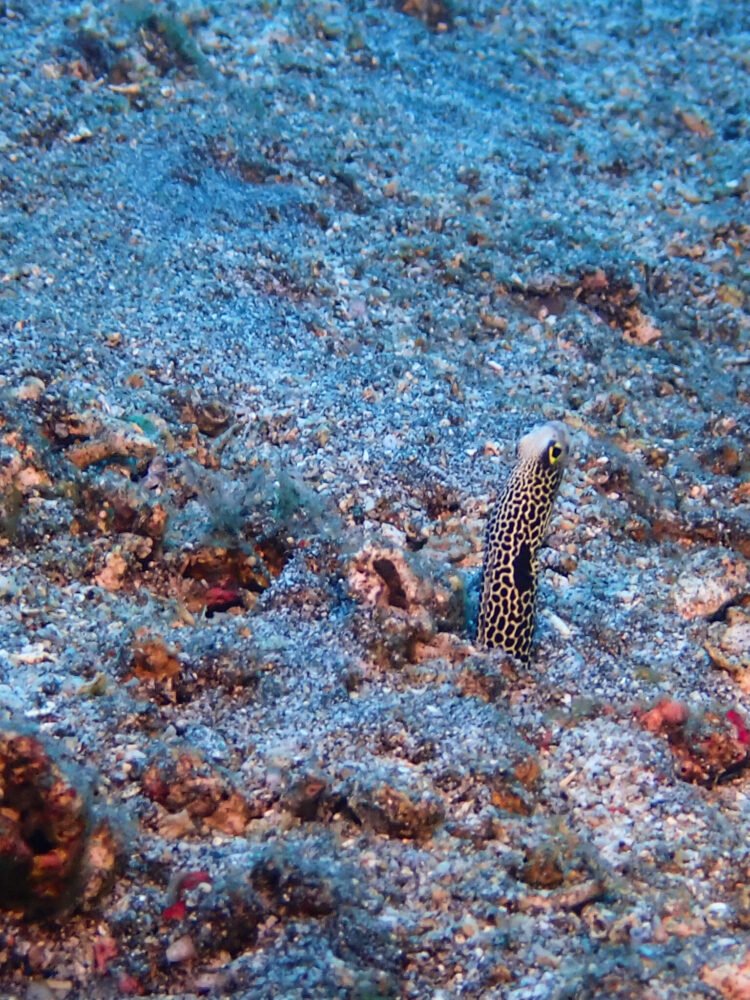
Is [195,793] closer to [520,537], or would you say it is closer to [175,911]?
[175,911]

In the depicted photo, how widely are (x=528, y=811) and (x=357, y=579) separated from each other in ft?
3.60

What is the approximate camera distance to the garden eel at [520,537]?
10.6 ft

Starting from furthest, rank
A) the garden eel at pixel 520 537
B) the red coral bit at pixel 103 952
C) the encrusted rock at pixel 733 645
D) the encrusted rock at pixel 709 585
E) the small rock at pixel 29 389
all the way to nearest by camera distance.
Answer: the encrusted rock at pixel 709 585 < the small rock at pixel 29 389 < the encrusted rock at pixel 733 645 < the garden eel at pixel 520 537 < the red coral bit at pixel 103 952

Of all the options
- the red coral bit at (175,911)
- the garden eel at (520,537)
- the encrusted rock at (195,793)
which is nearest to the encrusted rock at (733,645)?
the garden eel at (520,537)

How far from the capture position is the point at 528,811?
286 centimetres

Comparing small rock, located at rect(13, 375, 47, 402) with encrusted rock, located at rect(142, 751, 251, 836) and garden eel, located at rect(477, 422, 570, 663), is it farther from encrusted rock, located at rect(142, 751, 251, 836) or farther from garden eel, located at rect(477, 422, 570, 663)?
garden eel, located at rect(477, 422, 570, 663)

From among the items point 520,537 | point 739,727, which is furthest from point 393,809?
point 739,727

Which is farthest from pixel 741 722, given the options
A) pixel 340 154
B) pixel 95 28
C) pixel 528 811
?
pixel 95 28

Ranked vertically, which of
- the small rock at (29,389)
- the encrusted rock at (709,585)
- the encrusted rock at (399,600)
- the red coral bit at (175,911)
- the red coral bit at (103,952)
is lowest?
the red coral bit at (103,952)

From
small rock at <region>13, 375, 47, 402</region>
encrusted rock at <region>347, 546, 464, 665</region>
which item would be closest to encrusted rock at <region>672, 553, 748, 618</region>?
encrusted rock at <region>347, 546, 464, 665</region>

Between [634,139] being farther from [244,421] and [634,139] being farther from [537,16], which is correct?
[244,421]

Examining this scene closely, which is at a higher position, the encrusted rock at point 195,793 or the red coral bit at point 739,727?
the red coral bit at point 739,727

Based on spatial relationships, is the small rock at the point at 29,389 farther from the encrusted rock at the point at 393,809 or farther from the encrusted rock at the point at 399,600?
the encrusted rock at the point at 393,809

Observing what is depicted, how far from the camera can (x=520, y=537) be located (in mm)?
3275
